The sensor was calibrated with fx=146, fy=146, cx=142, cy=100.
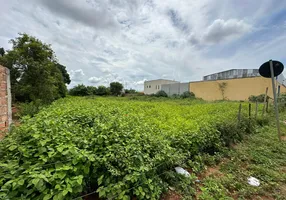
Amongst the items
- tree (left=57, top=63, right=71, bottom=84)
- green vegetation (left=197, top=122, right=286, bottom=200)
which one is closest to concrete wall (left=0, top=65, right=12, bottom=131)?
green vegetation (left=197, top=122, right=286, bottom=200)

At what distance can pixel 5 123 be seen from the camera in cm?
270

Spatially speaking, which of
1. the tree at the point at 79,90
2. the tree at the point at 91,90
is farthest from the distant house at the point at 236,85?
the tree at the point at 79,90

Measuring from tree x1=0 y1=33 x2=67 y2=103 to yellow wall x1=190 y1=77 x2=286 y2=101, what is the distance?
887 inches

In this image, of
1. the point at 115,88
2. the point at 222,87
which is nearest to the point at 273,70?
the point at 222,87

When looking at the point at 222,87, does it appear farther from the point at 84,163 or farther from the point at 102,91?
the point at 84,163

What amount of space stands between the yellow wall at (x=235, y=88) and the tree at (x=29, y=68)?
2253 centimetres

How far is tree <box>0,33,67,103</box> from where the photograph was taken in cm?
906

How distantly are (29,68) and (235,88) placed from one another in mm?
23823

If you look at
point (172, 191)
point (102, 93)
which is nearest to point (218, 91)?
point (102, 93)

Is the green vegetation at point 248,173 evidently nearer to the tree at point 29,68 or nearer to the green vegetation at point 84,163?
the green vegetation at point 84,163

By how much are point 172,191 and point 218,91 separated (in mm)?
24353

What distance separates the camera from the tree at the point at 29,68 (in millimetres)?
9059

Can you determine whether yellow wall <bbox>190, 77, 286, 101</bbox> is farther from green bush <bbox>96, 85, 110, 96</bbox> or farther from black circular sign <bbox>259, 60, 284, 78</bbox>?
black circular sign <bbox>259, 60, 284, 78</bbox>

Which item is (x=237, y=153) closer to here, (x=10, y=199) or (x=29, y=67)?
(x=10, y=199)
